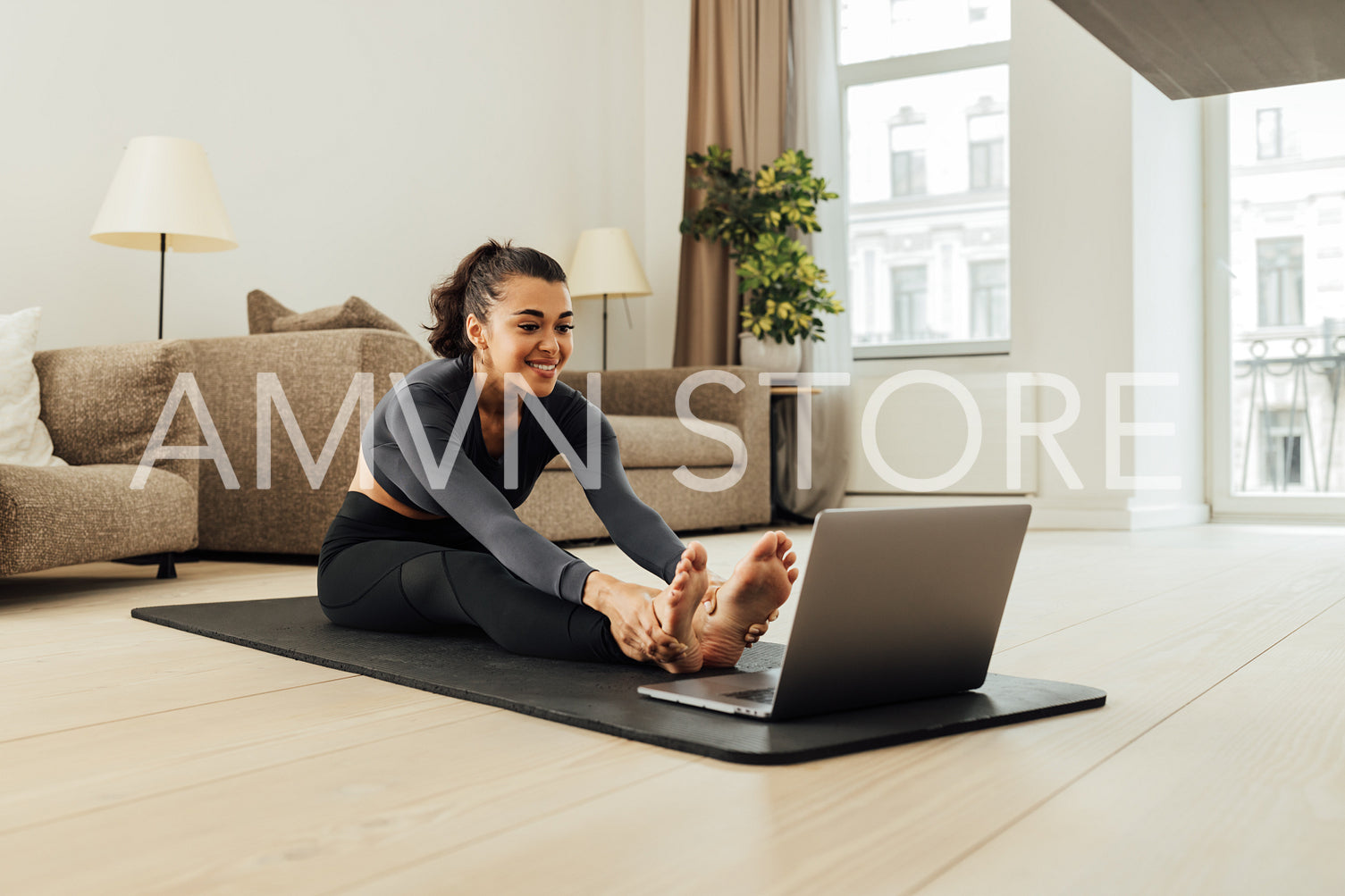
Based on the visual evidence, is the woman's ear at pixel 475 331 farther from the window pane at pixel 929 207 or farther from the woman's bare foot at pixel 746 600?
the window pane at pixel 929 207

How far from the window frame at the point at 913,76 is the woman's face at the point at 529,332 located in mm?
3463

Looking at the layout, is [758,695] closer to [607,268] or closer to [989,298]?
[607,268]

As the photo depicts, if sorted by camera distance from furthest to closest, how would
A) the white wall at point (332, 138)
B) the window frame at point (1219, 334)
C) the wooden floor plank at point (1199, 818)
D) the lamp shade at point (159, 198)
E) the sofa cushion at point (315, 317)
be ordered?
1. the window frame at point (1219, 334)
2. the white wall at point (332, 138)
3. the sofa cushion at point (315, 317)
4. the lamp shade at point (159, 198)
5. the wooden floor plank at point (1199, 818)

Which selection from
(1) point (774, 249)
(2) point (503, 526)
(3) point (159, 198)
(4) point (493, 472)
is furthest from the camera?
(1) point (774, 249)

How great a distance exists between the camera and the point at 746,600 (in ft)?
4.14

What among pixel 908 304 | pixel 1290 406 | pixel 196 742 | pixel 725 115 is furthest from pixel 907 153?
pixel 196 742

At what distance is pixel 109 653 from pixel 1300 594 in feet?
6.88

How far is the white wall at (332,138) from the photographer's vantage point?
307cm

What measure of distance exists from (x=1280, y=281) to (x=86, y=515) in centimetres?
455

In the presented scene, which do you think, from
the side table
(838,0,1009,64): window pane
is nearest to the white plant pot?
the side table

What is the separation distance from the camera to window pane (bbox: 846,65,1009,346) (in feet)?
16.0

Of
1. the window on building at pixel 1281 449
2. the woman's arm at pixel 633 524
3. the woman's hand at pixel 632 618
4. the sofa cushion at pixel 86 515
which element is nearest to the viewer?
the woman's hand at pixel 632 618

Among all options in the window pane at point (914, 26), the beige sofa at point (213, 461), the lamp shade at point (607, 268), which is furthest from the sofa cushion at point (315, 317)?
the window pane at point (914, 26)

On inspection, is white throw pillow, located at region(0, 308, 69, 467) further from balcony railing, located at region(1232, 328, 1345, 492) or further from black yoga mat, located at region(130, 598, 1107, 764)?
balcony railing, located at region(1232, 328, 1345, 492)
